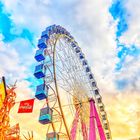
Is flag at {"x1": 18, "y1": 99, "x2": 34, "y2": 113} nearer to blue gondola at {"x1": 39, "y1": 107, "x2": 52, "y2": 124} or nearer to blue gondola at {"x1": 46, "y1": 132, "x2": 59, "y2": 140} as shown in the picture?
blue gondola at {"x1": 39, "y1": 107, "x2": 52, "y2": 124}

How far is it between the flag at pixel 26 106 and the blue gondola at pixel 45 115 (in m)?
7.81

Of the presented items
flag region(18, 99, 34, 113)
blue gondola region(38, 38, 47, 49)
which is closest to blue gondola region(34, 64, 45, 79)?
blue gondola region(38, 38, 47, 49)

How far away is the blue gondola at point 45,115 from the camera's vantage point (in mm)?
24609

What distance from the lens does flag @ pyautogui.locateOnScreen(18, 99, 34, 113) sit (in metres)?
16.5

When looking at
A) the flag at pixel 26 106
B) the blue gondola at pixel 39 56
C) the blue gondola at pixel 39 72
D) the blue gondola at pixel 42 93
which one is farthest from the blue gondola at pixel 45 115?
the flag at pixel 26 106

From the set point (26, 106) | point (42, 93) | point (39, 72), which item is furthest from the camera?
point (39, 72)

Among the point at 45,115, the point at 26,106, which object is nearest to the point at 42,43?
the point at 45,115

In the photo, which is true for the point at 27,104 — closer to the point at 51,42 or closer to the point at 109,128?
the point at 51,42

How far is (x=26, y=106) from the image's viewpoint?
1681cm

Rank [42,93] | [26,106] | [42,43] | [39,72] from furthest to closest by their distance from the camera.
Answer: [42,43] → [39,72] → [42,93] → [26,106]

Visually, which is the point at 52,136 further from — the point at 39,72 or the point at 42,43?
the point at 42,43

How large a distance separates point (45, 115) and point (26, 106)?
27.3 feet

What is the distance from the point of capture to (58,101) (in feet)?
81.9

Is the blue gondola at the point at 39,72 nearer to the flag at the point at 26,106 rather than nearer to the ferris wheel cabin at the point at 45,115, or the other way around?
the ferris wheel cabin at the point at 45,115
